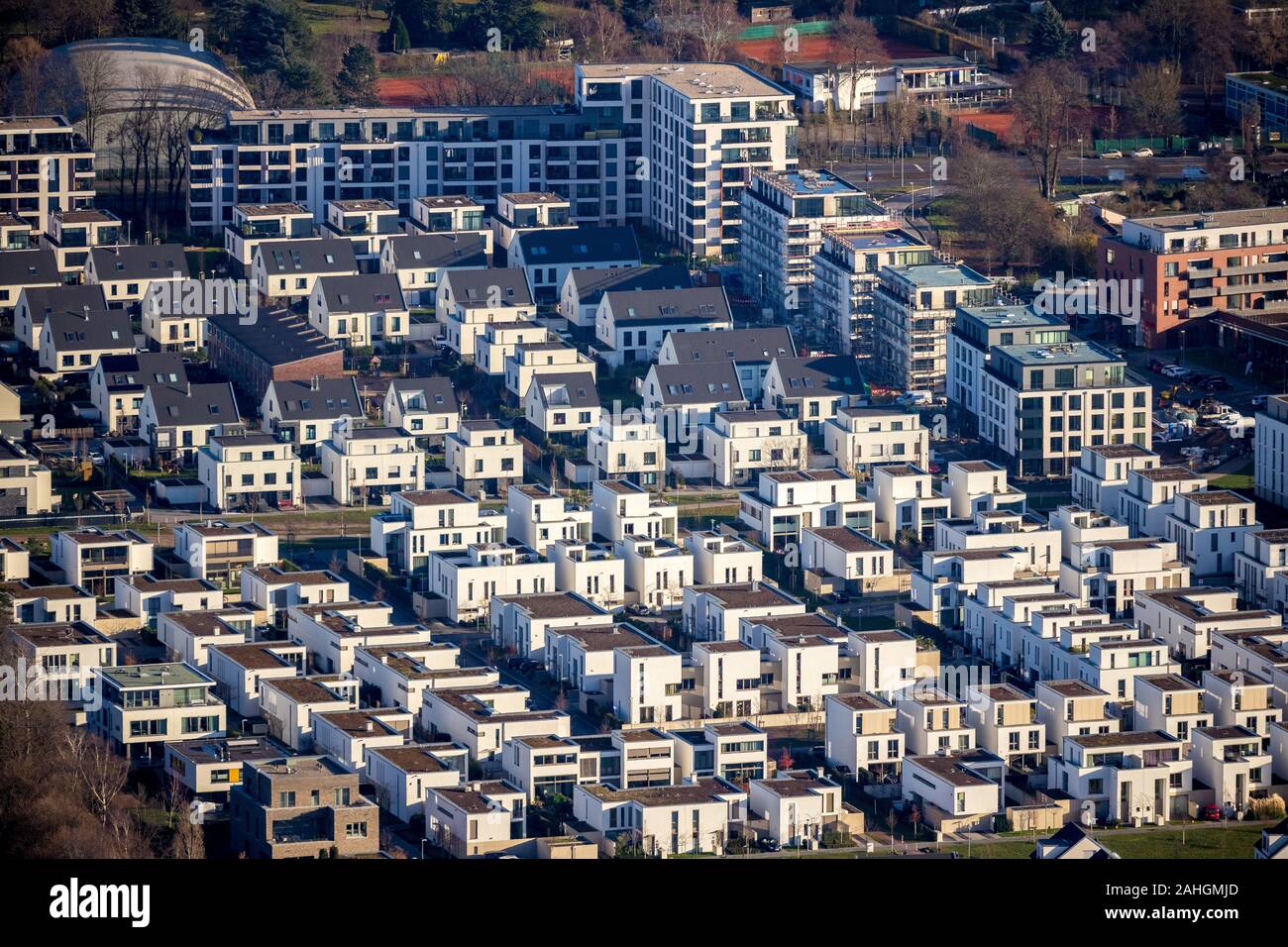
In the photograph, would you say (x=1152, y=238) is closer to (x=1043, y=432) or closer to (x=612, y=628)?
(x=1043, y=432)

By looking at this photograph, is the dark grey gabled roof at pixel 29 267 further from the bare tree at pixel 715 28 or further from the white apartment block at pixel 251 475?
the bare tree at pixel 715 28

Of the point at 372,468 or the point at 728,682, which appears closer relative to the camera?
the point at 728,682

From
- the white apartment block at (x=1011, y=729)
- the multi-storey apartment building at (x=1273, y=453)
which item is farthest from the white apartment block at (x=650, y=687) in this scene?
the multi-storey apartment building at (x=1273, y=453)

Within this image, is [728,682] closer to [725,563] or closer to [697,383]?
[725,563]

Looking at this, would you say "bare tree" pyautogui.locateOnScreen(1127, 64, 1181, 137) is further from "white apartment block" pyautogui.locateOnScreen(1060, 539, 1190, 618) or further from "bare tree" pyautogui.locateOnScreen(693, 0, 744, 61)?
"white apartment block" pyautogui.locateOnScreen(1060, 539, 1190, 618)

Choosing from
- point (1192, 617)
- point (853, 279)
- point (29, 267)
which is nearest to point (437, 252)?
point (29, 267)
